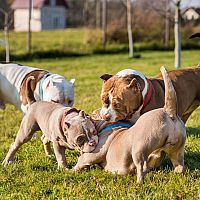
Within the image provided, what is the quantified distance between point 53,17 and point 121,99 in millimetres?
47302

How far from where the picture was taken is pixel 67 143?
16.7ft

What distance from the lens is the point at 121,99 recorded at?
5.52m

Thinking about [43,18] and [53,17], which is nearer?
[43,18]

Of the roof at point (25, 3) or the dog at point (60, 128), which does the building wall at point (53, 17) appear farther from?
the dog at point (60, 128)

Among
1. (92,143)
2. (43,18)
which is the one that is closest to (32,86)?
(92,143)

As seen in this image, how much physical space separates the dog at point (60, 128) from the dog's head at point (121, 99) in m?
0.44

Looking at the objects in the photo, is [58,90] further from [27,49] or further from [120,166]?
[27,49]

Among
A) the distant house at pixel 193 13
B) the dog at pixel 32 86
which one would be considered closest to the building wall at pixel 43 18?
the distant house at pixel 193 13

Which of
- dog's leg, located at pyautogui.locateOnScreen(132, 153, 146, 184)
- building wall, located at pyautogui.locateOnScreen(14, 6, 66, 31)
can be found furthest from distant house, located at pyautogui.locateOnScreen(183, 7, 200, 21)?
dog's leg, located at pyautogui.locateOnScreen(132, 153, 146, 184)

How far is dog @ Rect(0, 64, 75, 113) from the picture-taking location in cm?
683

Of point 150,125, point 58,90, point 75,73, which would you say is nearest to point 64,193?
point 150,125

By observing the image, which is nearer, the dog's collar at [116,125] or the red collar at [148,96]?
the dog's collar at [116,125]

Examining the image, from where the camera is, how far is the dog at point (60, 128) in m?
4.89

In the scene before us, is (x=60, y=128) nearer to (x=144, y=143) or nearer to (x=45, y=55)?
(x=144, y=143)
